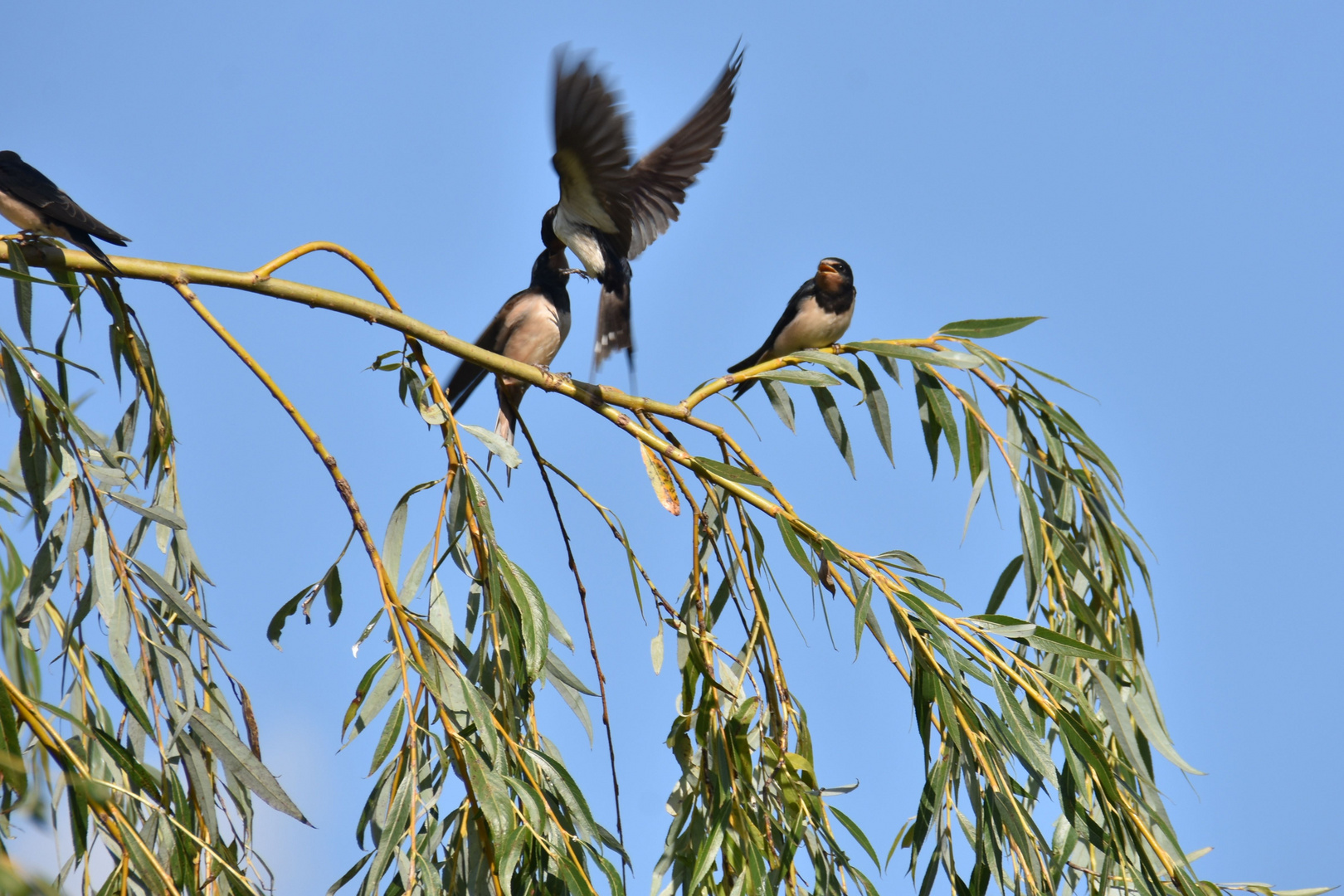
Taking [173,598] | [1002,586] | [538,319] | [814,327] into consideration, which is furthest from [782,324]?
[173,598]

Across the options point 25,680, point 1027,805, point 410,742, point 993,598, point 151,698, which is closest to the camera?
point 25,680

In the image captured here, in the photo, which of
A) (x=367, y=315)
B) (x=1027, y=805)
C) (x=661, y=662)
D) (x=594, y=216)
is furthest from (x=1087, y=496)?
(x=367, y=315)

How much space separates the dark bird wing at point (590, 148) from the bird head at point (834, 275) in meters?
1.89

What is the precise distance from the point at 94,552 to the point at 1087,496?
2.26 meters

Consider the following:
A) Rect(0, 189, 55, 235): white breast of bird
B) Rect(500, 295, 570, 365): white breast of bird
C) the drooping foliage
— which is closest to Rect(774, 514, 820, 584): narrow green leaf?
the drooping foliage

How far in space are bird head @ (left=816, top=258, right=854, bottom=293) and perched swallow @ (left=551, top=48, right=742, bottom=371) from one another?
90cm

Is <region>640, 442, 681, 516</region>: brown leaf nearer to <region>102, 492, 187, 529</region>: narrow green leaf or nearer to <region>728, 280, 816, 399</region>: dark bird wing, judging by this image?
<region>102, 492, 187, 529</region>: narrow green leaf

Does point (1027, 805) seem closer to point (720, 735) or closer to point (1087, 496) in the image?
point (720, 735)

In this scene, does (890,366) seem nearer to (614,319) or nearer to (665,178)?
(614,319)

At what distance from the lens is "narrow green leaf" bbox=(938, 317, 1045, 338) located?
9.71 ft

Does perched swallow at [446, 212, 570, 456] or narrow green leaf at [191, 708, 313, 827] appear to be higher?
perched swallow at [446, 212, 570, 456]

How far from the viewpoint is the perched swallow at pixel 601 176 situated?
308cm

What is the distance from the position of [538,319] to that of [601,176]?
2.93ft

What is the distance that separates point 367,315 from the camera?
8.24 feet
